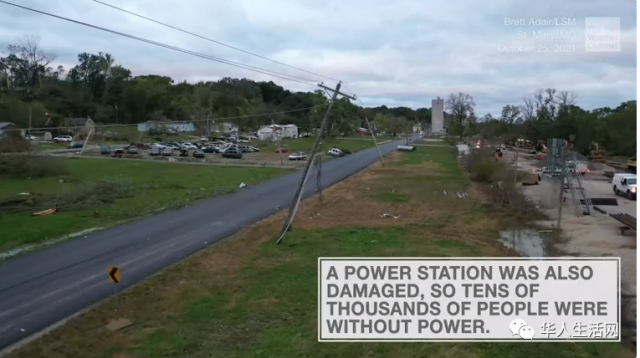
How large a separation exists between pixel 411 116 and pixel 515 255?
105989 mm

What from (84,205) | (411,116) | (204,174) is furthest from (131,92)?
(411,116)

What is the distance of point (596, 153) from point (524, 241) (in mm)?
34068

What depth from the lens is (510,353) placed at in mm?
6891

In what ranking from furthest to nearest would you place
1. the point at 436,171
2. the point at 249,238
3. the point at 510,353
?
the point at 436,171
the point at 249,238
the point at 510,353

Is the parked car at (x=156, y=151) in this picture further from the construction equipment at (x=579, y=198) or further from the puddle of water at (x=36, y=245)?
the construction equipment at (x=579, y=198)

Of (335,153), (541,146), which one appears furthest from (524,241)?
(541,146)

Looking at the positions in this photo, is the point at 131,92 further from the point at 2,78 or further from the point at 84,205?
the point at 84,205

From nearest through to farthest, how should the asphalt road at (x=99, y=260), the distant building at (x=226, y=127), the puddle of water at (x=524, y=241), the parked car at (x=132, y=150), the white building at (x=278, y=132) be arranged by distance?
the asphalt road at (x=99, y=260), the puddle of water at (x=524, y=241), the parked car at (x=132, y=150), the white building at (x=278, y=132), the distant building at (x=226, y=127)

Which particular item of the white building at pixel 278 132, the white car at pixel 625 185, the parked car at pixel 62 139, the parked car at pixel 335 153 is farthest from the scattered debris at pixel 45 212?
the white building at pixel 278 132

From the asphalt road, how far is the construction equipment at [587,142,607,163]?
107 feet

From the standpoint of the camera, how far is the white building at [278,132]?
221 ft

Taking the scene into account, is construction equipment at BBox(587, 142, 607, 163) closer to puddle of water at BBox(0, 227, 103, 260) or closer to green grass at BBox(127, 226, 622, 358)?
green grass at BBox(127, 226, 622, 358)

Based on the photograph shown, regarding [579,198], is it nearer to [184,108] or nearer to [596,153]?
[596,153]

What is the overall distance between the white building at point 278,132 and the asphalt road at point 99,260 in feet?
153
